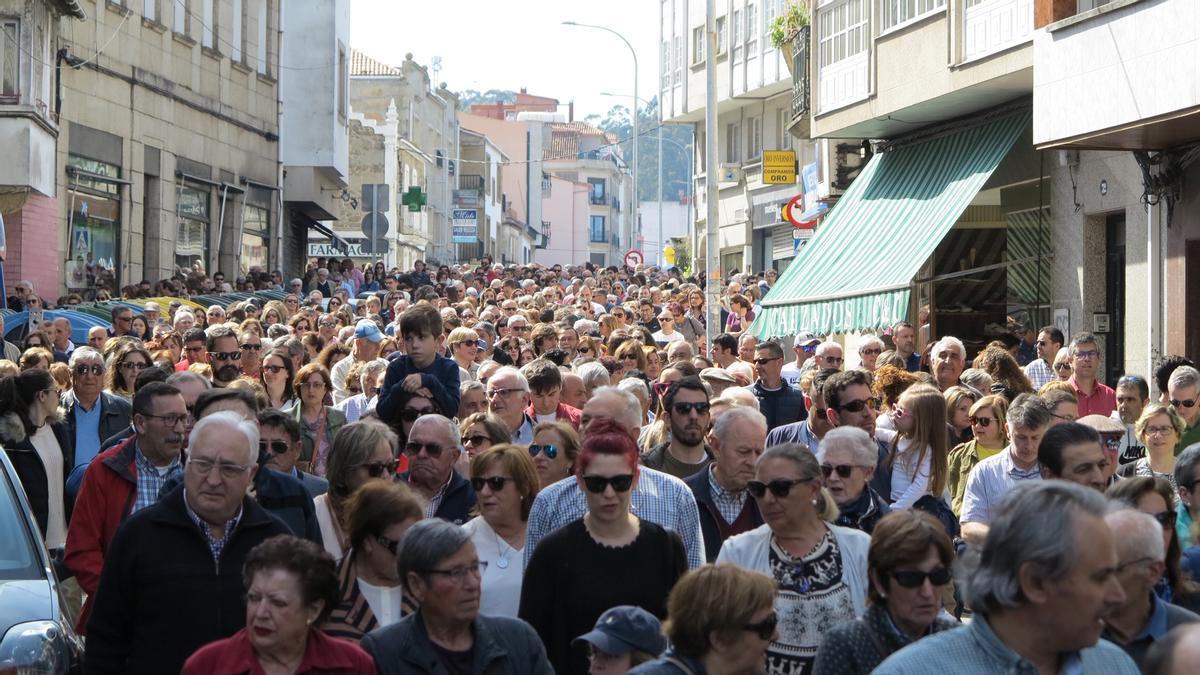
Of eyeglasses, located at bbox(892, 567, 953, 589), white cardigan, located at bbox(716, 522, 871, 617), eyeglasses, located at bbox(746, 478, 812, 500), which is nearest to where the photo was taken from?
eyeglasses, located at bbox(892, 567, 953, 589)

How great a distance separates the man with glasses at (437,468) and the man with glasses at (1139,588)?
3548mm

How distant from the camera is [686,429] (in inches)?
359

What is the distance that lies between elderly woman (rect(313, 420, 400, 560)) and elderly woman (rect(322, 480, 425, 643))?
0.99 meters

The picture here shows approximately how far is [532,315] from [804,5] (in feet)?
33.0

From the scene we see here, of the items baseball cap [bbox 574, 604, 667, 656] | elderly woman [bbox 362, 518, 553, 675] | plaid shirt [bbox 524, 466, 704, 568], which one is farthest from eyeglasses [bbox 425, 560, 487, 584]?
plaid shirt [bbox 524, 466, 704, 568]

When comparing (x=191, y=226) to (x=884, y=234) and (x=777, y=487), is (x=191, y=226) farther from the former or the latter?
(x=777, y=487)

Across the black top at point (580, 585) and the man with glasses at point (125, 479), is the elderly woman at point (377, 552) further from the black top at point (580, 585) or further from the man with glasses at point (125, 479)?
the man with glasses at point (125, 479)

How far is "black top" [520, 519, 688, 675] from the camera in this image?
655cm

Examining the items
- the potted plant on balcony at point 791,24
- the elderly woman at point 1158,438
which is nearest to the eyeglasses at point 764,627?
the elderly woman at point 1158,438

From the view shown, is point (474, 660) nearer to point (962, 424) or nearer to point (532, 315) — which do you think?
point (962, 424)

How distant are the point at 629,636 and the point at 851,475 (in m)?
2.35

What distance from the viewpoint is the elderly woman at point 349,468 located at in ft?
24.5

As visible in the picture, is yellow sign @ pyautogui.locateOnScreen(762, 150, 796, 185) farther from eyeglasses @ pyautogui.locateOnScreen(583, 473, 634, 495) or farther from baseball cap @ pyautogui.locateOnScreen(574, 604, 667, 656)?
baseball cap @ pyautogui.locateOnScreen(574, 604, 667, 656)

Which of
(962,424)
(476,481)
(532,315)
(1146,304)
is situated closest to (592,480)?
(476,481)
